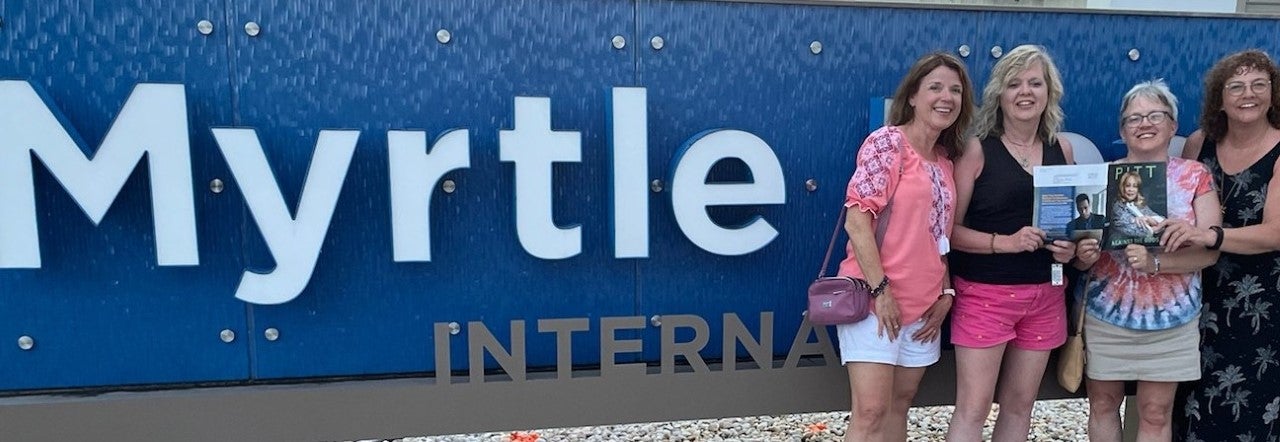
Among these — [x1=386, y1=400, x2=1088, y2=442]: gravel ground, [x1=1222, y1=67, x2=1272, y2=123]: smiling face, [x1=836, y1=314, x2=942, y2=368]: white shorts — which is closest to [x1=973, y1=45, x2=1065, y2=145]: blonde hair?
[x1=1222, y1=67, x2=1272, y2=123]: smiling face

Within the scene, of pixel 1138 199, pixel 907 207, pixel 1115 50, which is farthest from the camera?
pixel 1115 50

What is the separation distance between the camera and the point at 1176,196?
221 centimetres

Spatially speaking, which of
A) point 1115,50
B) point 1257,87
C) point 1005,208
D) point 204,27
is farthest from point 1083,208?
point 204,27

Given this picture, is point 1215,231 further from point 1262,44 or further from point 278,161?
point 278,161

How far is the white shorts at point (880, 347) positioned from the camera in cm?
216

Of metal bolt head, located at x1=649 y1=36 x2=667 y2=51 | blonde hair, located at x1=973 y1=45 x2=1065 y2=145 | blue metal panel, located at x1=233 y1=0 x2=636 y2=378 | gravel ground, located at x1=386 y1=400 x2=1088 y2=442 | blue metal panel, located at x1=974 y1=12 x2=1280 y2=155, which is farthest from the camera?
gravel ground, located at x1=386 y1=400 x2=1088 y2=442

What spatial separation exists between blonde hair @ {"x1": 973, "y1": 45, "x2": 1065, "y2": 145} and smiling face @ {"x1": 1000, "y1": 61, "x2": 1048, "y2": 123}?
1 cm

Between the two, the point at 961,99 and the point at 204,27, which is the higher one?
the point at 204,27

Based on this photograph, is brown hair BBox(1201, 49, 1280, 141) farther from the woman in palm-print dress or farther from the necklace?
the necklace

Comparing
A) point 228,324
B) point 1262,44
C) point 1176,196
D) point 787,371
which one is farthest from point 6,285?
point 1262,44

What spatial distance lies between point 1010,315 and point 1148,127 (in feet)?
2.20

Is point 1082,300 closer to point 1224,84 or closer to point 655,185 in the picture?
point 1224,84

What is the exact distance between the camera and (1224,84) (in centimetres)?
221

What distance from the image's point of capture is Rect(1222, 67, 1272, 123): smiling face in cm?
215
